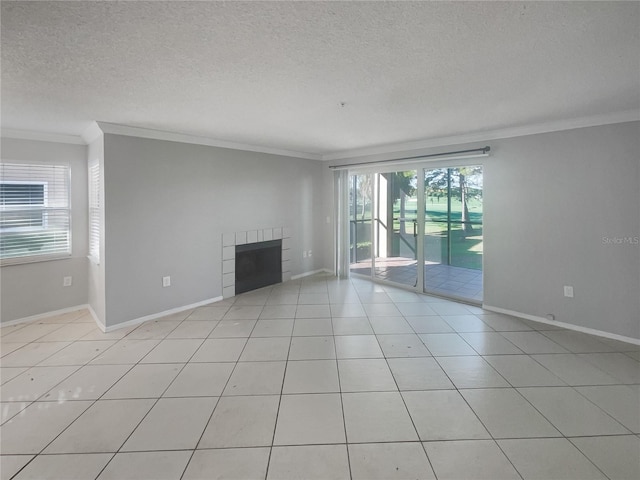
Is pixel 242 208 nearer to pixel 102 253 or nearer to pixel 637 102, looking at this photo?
pixel 102 253

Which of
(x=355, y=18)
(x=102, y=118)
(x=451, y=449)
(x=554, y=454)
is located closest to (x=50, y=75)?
(x=102, y=118)

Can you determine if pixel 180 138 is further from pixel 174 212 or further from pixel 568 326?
pixel 568 326

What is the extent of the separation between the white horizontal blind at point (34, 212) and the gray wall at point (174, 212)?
1.16 metres

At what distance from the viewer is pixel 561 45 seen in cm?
166

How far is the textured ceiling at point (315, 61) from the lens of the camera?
1381 millimetres

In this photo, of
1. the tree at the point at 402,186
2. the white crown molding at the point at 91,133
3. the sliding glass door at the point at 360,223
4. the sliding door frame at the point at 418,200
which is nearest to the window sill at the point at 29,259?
the white crown molding at the point at 91,133

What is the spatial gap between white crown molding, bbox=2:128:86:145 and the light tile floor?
2204mm

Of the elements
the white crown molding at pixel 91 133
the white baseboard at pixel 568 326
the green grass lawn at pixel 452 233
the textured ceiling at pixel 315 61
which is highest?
the white crown molding at pixel 91 133

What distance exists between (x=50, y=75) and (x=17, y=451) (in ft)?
7.64

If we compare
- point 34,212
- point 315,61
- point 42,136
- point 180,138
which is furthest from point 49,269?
point 315,61

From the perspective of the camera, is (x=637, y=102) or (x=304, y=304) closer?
(x=637, y=102)

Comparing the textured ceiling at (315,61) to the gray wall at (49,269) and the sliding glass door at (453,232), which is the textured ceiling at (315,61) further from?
the sliding glass door at (453,232)

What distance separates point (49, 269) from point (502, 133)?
5.81 m

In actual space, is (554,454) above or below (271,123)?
below
